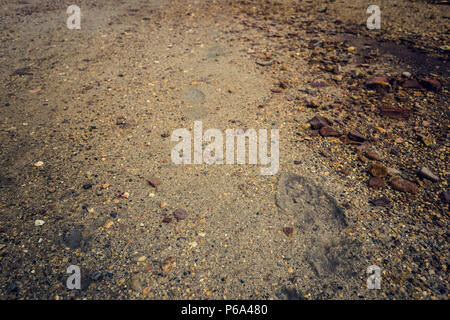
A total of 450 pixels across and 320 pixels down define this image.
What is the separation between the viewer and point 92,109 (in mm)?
3229

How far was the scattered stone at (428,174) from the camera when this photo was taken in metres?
2.36

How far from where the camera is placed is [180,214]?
220 cm

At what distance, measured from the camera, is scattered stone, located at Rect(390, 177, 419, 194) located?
7.50 feet

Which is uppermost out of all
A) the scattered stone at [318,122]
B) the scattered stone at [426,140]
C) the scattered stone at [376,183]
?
the scattered stone at [318,122]

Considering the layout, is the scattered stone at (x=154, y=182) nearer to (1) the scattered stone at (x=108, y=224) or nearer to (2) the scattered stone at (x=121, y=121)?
(1) the scattered stone at (x=108, y=224)

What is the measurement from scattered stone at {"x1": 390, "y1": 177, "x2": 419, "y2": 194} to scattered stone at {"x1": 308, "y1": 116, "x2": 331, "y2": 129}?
36.2 inches

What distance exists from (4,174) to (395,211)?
11.7 feet

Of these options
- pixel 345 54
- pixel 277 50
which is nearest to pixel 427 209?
pixel 345 54

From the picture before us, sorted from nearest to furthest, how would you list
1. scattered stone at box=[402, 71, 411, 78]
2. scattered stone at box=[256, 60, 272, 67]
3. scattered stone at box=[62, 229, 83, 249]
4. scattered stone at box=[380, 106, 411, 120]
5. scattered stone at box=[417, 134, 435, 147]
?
scattered stone at box=[62, 229, 83, 249], scattered stone at box=[417, 134, 435, 147], scattered stone at box=[380, 106, 411, 120], scattered stone at box=[402, 71, 411, 78], scattered stone at box=[256, 60, 272, 67]

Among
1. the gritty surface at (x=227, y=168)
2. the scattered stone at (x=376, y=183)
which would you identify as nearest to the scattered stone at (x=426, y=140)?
the gritty surface at (x=227, y=168)

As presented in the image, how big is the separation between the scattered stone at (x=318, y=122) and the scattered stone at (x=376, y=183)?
83 cm

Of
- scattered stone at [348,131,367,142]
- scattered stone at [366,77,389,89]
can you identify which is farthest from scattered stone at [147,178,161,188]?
scattered stone at [366,77,389,89]

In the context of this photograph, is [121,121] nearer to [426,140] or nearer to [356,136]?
[356,136]

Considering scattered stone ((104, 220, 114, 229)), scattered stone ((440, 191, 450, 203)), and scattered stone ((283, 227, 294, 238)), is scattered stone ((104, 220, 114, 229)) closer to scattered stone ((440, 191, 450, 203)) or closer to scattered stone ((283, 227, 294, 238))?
scattered stone ((283, 227, 294, 238))
